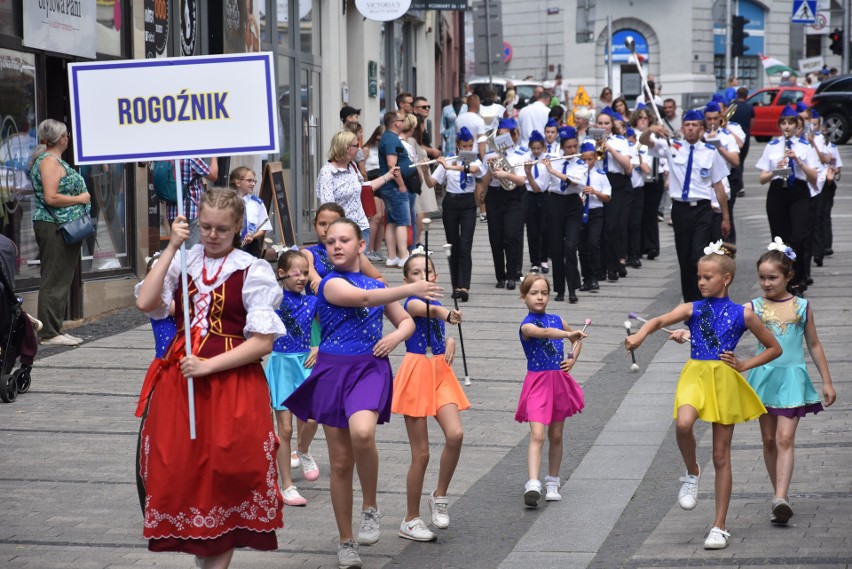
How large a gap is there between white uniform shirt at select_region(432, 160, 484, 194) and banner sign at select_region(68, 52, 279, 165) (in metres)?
9.88

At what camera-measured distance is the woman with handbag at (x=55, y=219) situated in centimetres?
1212

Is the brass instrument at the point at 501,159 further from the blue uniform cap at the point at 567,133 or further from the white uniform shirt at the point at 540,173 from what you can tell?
the blue uniform cap at the point at 567,133

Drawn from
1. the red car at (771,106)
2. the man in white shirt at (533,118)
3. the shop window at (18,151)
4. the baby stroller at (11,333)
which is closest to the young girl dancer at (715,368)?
the baby stroller at (11,333)

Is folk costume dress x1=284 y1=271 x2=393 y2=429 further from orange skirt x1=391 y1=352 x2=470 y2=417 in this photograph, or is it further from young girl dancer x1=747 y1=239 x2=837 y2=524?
young girl dancer x1=747 y1=239 x2=837 y2=524

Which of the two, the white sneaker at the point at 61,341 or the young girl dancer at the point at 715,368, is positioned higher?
the young girl dancer at the point at 715,368

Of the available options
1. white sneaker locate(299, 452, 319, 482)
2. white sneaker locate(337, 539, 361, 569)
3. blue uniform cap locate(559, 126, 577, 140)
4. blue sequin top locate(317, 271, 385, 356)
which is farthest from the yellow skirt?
blue uniform cap locate(559, 126, 577, 140)

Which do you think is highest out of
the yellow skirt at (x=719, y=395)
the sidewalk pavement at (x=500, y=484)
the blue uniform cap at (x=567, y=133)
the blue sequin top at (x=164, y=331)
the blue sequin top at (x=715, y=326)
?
the blue uniform cap at (x=567, y=133)

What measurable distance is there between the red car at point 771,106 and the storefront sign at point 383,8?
2579 cm

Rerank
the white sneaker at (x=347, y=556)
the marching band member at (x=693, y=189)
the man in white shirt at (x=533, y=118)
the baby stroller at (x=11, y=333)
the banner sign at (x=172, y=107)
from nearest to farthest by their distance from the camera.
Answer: the banner sign at (x=172, y=107) → the white sneaker at (x=347, y=556) → the baby stroller at (x=11, y=333) → the marching band member at (x=693, y=189) → the man in white shirt at (x=533, y=118)

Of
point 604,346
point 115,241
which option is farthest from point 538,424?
point 115,241

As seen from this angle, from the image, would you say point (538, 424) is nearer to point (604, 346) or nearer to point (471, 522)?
point (471, 522)

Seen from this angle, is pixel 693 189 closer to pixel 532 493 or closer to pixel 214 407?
pixel 532 493

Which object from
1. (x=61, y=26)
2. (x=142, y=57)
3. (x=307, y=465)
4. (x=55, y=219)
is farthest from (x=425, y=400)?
(x=142, y=57)

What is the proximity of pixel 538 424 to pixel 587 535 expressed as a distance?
893 millimetres
